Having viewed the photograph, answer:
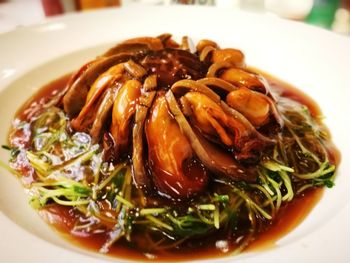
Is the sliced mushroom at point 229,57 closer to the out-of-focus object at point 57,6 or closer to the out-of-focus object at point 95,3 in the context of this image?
the out-of-focus object at point 95,3

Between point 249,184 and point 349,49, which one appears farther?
point 349,49

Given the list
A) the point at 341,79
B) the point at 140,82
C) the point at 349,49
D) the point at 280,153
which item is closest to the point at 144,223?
the point at 140,82

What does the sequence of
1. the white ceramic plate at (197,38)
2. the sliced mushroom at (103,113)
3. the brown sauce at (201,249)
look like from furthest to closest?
the sliced mushroom at (103,113), the brown sauce at (201,249), the white ceramic plate at (197,38)

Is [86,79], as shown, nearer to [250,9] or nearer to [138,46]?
[138,46]

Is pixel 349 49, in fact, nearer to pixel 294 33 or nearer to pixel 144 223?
pixel 294 33

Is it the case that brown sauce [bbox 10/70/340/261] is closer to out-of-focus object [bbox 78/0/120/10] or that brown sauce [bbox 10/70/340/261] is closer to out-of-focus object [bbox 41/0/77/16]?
out-of-focus object [bbox 78/0/120/10]

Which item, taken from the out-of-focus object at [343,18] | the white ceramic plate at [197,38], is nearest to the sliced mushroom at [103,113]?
the white ceramic plate at [197,38]

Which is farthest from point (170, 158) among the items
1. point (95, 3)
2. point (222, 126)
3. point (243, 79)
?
point (95, 3)

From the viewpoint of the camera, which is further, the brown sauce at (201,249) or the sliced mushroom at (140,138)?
the sliced mushroom at (140,138)
